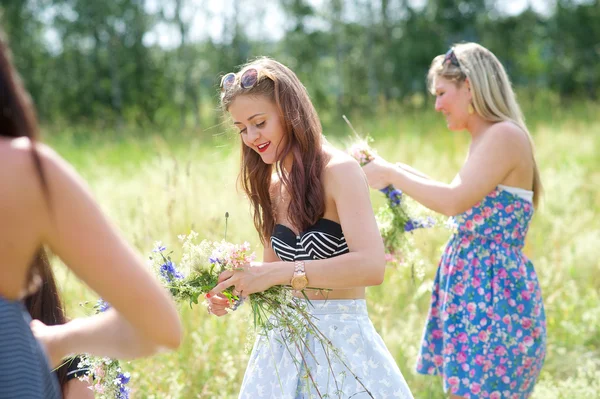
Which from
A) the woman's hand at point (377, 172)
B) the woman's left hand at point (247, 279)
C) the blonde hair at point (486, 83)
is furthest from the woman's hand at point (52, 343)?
the blonde hair at point (486, 83)

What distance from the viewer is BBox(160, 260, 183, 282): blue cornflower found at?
2471mm

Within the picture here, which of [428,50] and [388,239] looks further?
[428,50]

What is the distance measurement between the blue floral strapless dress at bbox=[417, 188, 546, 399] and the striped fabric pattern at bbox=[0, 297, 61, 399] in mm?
2445

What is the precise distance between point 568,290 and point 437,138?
195 inches

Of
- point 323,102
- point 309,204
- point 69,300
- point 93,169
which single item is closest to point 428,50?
point 323,102

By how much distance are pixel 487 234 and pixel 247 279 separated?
1583 millimetres

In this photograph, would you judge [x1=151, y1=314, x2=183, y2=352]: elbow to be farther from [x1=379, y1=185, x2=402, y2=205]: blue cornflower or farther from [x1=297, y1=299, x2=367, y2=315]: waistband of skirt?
[x1=379, y1=185, x2=402, y2=205]: blue cornflower

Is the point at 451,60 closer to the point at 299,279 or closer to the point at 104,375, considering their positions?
the point at 299,279

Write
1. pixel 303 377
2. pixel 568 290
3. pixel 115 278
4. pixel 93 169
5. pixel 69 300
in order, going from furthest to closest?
pixel 93 169, pixel 568 290, pixel 69 300, pixel 303 377, pixel 115 278

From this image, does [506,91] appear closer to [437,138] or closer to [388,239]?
[388,239]

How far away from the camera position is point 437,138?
10.4 m

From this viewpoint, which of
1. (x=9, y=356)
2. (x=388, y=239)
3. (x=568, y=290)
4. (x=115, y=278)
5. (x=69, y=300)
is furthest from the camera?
(x=568, y=290)

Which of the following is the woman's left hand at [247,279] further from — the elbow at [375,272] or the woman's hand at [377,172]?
the woman's hand at [377,172]

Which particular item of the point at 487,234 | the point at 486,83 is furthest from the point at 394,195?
the point at 486,83
